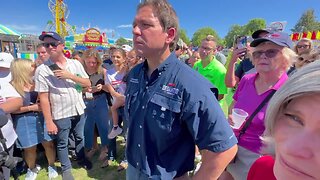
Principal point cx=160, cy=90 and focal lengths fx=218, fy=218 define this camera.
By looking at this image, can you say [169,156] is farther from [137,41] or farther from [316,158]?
[316,158]

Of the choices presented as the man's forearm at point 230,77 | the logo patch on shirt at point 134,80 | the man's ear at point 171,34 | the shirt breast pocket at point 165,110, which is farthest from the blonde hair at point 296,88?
the man's forearm at point 230,77

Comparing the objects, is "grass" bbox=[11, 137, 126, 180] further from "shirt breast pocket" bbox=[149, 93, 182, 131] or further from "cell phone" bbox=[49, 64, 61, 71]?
"shirt breast pocket" bbox=[149, 93, 182, 131]

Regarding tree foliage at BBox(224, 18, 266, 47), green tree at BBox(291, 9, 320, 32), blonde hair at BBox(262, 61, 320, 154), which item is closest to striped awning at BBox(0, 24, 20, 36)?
blonde hair at BBox(262, 61, 320, 154)

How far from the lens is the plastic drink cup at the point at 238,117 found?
6.42 feet

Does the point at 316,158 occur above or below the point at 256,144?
above

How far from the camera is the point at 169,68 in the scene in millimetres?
1510

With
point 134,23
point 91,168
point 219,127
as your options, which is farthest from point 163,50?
point 91,168

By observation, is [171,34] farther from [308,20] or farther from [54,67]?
[308,20]

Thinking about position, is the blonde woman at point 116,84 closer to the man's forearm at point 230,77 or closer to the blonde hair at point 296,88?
the man's forearm at point 230,77

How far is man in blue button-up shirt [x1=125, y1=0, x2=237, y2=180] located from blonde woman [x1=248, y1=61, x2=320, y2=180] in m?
0.53

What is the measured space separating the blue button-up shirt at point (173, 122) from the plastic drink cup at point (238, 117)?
0.63 metres

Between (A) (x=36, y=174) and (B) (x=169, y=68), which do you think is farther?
(A) (x=36, y=174)

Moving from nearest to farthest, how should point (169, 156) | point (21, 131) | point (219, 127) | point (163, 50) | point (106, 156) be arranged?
point (219, 127) → point (169, 156) → point (163, 50) → point (21, 131) → point (106, 156)

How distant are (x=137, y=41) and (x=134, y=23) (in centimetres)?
15
